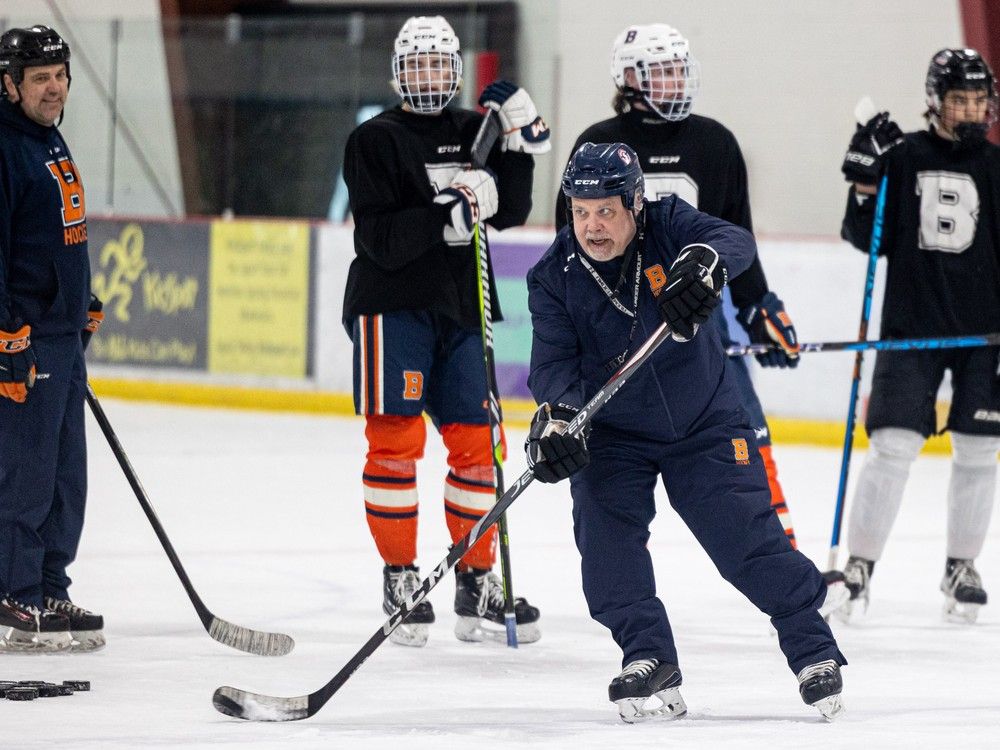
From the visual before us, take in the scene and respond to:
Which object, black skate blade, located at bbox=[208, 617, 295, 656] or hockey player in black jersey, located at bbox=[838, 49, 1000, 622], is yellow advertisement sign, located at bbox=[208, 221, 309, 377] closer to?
hockey player in black jersey, located at bbox=[838, 49, 1000, 622]

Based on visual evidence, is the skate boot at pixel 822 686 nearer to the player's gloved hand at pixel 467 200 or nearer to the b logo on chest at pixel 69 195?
the player's gloved hand at pixel 467 200

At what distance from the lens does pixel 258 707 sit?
3059mm

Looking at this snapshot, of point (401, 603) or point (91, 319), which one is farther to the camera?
point (91, 319)

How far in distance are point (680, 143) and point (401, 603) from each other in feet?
4.05

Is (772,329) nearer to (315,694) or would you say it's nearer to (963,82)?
(963,82)

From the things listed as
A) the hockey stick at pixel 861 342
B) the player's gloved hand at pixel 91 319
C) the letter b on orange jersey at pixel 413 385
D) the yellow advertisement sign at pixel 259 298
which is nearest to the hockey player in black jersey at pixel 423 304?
the letter b on orange jersey at pixel 413 385

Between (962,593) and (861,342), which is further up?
(861,342)

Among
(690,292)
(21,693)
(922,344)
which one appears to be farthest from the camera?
(922,344)

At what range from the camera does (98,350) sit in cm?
851

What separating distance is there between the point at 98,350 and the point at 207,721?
5675 mm

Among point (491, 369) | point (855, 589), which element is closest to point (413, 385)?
point (491, 369)

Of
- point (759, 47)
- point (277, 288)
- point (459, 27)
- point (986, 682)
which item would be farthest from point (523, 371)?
point (986, 682)

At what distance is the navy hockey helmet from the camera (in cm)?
307

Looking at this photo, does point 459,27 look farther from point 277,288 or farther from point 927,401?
point 927,401
